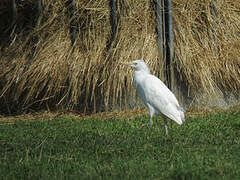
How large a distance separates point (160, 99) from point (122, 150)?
4.96 ft

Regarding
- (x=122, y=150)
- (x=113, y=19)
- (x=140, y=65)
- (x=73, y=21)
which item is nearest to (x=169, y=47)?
(x=113, y=19)

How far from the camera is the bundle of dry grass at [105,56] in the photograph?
756 centimetres

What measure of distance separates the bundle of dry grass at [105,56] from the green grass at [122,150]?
0.96 m

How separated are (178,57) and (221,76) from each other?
2.75ft

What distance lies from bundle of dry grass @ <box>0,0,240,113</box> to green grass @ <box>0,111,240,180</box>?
0.96 meters

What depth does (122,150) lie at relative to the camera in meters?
4.71

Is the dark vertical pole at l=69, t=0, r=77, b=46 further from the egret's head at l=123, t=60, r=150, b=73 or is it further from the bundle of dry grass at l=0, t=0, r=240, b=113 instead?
the egret's head at l=123, t=60, r=150, b=73

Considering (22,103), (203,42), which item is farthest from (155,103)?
(22,103)

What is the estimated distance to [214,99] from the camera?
25.3ft

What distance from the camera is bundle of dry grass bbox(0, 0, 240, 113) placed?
756 centimetres

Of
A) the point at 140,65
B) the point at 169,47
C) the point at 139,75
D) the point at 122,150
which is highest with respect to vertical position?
the point at 169,47

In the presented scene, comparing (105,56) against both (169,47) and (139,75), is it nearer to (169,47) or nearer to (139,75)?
(169,47)

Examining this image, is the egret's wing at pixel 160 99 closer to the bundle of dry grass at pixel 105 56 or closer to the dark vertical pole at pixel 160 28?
the bundle of dry grass at pixel 105 56

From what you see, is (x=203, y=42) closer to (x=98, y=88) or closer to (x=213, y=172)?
(x=98, y=88)
